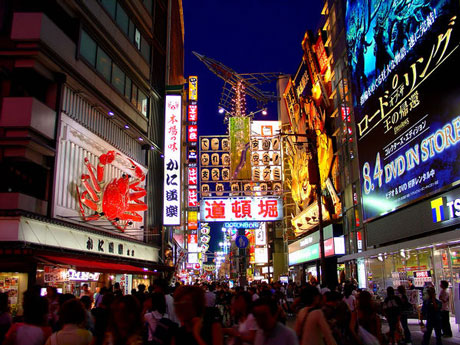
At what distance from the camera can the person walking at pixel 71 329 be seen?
15.8ft

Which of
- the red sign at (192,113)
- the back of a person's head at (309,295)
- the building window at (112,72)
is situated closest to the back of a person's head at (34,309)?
the back of a person's head at (309,295)

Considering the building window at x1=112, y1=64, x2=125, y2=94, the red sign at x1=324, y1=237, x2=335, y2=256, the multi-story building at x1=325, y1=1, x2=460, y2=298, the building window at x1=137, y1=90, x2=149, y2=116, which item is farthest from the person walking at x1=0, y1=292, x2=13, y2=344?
the red sign at x1=324, y1=237, x2=335, y2=256

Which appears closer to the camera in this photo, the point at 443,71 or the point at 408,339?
the point at 408,339

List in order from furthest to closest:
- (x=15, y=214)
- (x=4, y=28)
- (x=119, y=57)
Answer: (x=119, y=57) < (x=4, y=28) < (x=15, y=214)

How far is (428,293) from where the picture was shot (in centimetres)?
1190

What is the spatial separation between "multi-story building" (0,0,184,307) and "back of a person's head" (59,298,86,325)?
10.9m

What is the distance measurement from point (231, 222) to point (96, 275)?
14.9 metres

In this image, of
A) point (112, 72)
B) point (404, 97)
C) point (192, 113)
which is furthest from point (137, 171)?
point (404, 97)

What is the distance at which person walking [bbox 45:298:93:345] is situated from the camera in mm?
4801

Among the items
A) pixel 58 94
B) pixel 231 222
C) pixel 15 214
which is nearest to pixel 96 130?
pixel 58 94

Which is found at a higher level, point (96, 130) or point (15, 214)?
point (96, 130)

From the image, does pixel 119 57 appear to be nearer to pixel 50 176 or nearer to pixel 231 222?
pixel 50 176

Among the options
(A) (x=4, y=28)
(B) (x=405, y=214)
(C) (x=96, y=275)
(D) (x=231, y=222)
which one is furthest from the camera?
(D) (x=231, y=222)

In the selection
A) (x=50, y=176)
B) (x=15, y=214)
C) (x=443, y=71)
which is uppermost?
(x=443, y=71)
